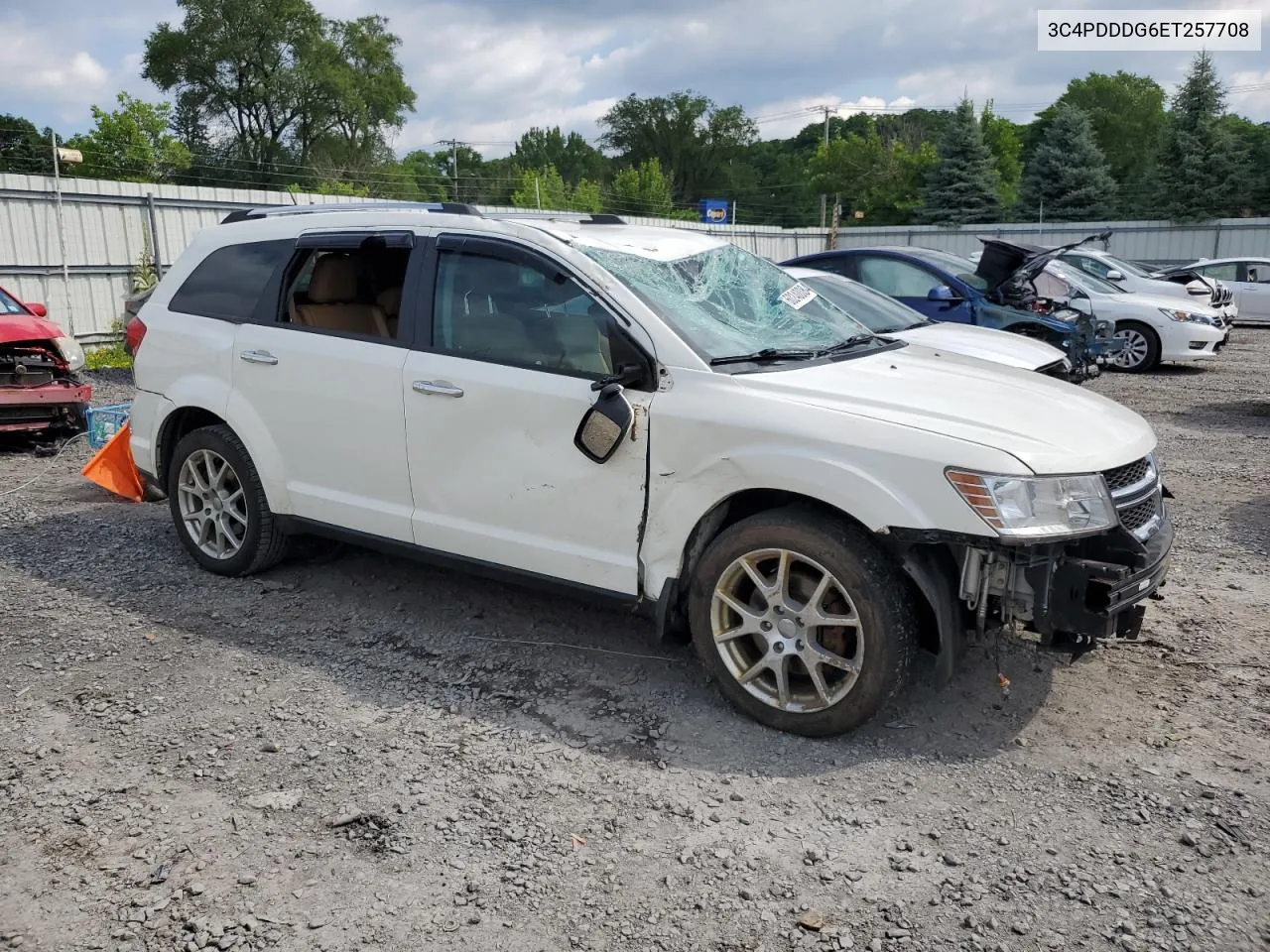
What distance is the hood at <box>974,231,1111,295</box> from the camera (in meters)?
11.3

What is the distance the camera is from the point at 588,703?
4.22 m

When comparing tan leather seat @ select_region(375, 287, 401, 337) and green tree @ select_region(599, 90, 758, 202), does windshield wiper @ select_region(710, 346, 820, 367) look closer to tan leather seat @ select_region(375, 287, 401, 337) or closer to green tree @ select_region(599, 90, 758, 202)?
tan leather seat @ select_region(375, 287, 401, 337)

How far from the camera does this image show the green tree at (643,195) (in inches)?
1783

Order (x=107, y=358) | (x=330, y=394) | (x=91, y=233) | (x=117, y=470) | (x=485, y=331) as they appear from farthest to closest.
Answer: (x=91, y=233)
(x=107, y=358)
(x=117, y=470)
(x=330, y=394)
(x=485, y=331)

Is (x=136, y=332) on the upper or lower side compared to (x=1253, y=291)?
upper

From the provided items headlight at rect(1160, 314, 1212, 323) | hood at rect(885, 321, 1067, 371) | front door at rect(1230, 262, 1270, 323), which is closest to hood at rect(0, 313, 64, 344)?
hood at rect(885, 321, 1067, 371)


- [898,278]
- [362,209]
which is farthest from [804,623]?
[898,278]

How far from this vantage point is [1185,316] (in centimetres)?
1466

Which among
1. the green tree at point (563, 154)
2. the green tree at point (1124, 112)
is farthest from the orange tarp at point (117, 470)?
the green tree at point (563, 154)

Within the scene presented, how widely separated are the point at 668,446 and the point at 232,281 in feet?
9.30

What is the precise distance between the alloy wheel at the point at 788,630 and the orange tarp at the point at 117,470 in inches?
197

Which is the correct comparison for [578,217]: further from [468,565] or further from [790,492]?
[790,492]

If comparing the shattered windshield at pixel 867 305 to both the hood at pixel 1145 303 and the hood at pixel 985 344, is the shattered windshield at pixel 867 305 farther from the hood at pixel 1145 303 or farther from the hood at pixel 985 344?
the hood at pixel 1145 303

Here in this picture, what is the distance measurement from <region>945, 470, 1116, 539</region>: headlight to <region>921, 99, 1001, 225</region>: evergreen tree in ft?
130
